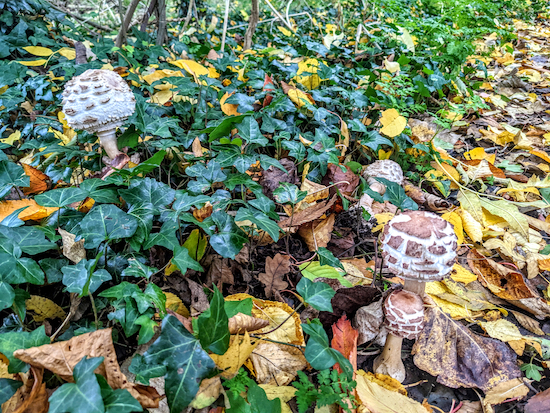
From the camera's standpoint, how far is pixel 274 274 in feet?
5.95

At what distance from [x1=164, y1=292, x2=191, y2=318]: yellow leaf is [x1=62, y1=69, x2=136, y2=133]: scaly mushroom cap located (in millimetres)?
1238

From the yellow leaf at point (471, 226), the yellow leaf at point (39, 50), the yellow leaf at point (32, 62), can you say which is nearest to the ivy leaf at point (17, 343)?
the yellow leaf at point (471, 226)

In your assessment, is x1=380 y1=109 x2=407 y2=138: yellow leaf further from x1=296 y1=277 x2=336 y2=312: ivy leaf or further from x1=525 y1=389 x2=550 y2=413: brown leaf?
x1=525 y1=389 x2=550 y2=413: brown leaf

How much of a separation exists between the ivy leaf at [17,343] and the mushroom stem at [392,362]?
137 cm

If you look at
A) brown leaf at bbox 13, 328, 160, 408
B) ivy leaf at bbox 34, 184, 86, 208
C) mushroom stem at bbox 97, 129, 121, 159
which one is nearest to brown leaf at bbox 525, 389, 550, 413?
brown leaf at bbox 13, 328, 160, 408

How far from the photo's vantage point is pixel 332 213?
2145 mm

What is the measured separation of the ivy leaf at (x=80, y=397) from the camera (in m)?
0.93

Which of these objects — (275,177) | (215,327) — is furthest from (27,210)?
(275,177)

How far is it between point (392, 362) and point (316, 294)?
0.55m

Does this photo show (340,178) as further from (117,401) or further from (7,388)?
(7,388)

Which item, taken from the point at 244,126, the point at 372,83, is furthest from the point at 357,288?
the point at 372,83

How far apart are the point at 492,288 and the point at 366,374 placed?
1007mm

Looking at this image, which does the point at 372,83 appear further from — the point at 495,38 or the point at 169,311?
the point at 495,38

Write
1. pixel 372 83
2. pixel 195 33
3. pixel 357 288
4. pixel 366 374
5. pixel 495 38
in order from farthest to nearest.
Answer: pixel 495 38 < pixel 195 33 < pixel 372 83 < pixel 357 288 < pixel 366 374
